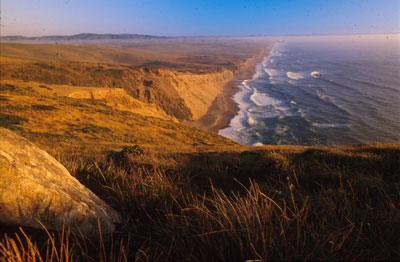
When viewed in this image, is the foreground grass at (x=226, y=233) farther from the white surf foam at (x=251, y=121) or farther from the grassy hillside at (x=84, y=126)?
the white surf foam at (x=251, y=121)

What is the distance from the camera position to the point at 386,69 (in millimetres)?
58156

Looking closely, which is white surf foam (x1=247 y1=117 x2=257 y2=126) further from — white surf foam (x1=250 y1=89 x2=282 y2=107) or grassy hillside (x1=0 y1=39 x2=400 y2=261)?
grassy hillside (x1=0 y1=39 x2=400 y2=261)

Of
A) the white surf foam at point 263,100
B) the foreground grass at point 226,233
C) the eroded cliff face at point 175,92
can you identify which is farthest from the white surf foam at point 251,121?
the foreground grass at point 226,233

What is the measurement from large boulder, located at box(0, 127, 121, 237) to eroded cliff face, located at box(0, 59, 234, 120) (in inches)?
1436

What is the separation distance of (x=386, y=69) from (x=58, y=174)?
77028 mm

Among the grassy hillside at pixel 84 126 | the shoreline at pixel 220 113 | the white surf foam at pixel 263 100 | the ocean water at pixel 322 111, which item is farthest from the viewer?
the white surf foam at pixel 263 100

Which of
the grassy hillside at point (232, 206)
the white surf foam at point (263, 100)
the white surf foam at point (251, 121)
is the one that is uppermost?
the grassy hillside at point (232, 206)

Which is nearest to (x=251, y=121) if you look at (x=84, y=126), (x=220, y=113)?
(x=220, y=113)

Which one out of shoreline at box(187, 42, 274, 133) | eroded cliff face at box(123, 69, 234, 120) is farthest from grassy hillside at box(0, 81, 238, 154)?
eroded cliff face at box(123, 69, 234, 120)

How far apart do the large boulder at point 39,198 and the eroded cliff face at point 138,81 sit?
1436 inches

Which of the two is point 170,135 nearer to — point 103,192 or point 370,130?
point 103,192

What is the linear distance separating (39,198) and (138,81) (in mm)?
45336

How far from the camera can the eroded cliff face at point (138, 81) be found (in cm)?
3728

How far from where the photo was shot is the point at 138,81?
4462 centimetres
